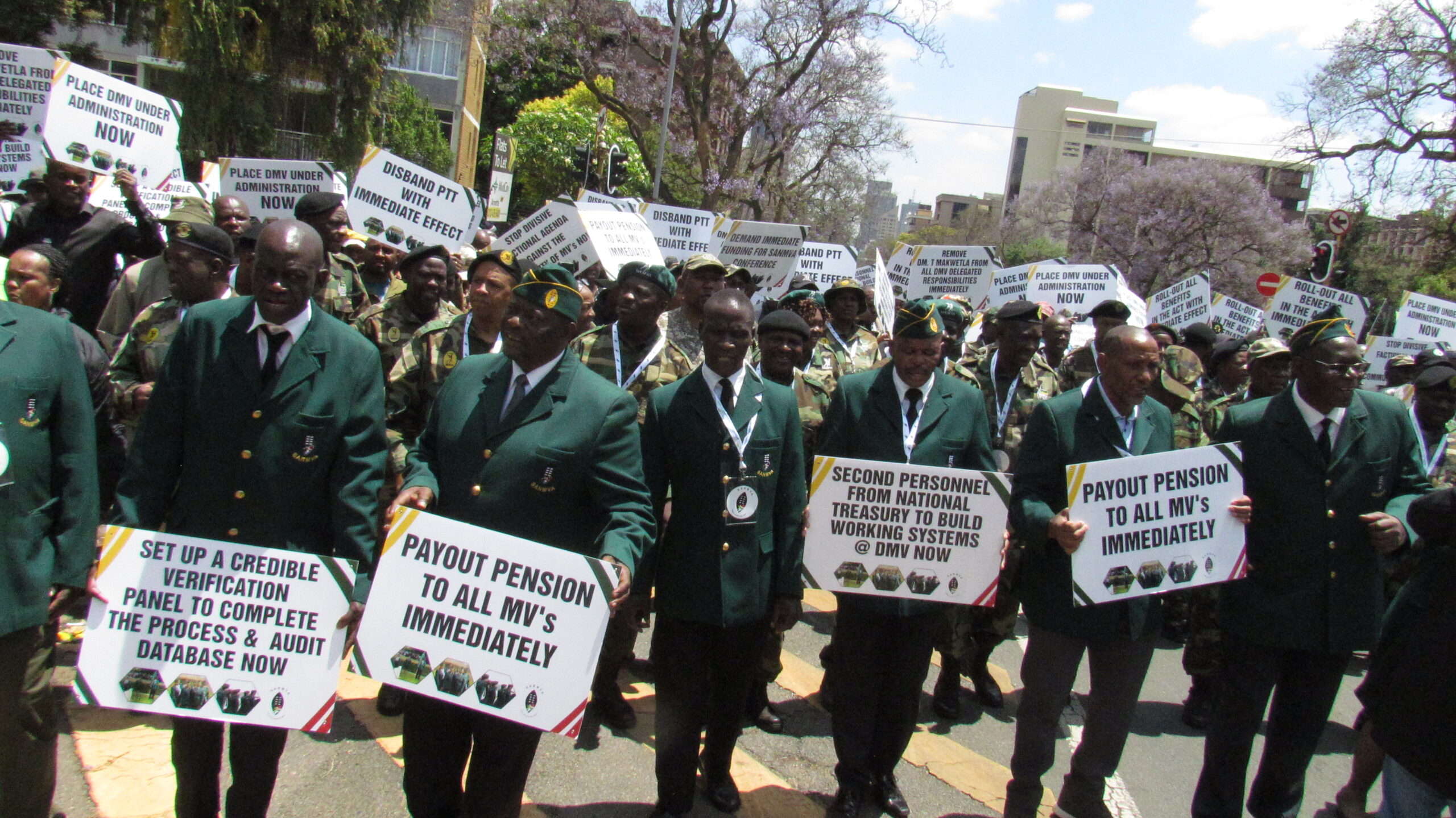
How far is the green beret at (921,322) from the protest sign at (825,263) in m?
6.48

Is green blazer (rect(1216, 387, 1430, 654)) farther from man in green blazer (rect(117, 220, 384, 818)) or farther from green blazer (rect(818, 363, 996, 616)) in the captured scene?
man in green blazer (rect(117, 220, 384, 818))

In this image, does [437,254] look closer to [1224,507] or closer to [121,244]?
[121,244]

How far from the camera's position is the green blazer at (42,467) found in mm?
2811

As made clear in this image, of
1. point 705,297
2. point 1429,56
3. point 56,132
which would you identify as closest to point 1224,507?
point 705,297

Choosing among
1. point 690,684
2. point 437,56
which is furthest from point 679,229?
point 437,56

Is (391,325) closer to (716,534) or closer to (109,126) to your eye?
(716,534)

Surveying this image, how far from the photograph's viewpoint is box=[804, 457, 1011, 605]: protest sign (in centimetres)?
396

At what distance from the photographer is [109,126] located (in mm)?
6625

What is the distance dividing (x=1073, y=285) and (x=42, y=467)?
365 inches

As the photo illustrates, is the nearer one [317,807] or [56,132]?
[317,807]

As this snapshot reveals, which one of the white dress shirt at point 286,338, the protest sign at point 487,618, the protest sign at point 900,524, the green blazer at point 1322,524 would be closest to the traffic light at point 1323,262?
the green blazer at point 1322,524

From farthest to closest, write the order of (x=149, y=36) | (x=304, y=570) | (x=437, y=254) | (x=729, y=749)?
(x=149, y=36)
(x=437, y=254)
(x=729, y=749)
(x=304, y=570)

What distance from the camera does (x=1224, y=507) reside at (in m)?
3.86

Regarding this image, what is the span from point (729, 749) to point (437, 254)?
308 centimetres
